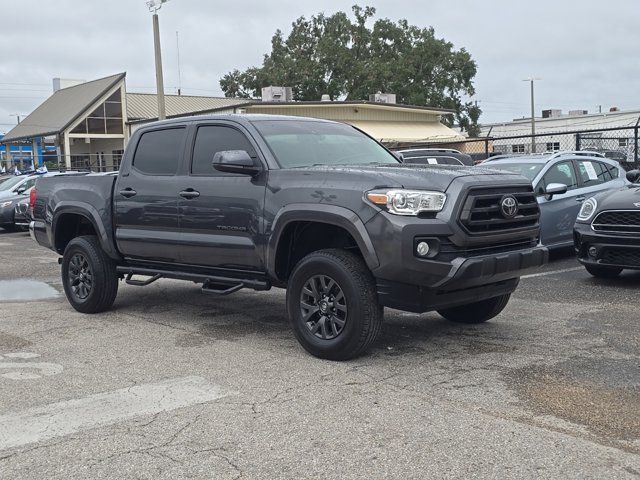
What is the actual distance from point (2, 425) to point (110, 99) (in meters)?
41.8

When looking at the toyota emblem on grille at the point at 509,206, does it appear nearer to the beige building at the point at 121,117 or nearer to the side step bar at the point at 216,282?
the side step bar at the point at 216,282

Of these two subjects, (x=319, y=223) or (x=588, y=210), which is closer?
(x=319, y=223)

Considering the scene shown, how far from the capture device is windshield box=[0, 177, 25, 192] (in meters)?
20.5

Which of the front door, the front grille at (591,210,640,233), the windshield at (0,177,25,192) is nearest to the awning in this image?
the windshield at (0,177,25,192)

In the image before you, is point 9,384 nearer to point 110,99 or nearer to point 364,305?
point 364,305

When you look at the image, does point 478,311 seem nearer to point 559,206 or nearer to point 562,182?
point 559,206

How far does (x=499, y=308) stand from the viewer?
677cm

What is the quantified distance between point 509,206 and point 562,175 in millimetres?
6211

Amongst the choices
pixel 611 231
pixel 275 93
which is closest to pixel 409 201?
pixel 611 231

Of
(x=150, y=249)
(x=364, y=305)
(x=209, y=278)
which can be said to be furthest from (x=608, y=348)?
(x=150, y=249)

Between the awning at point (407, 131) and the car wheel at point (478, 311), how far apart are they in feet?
93.9

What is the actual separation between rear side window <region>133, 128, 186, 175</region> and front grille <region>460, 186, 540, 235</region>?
9.76 feet

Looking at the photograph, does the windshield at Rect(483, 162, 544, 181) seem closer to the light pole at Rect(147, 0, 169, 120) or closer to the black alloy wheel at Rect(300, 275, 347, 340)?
the black alloy wheel at Rect(300, 275, 347, 340)

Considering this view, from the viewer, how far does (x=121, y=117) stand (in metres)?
44.1
